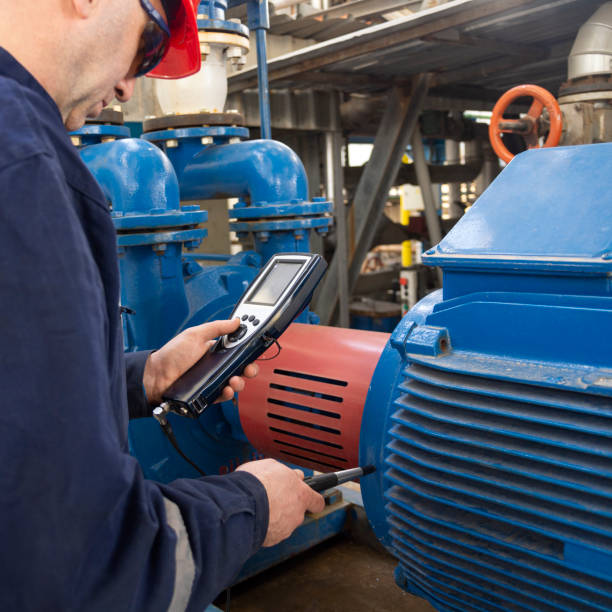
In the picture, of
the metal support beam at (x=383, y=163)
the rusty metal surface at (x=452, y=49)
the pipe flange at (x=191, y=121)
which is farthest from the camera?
the metal support beam at (x=383, y=163)

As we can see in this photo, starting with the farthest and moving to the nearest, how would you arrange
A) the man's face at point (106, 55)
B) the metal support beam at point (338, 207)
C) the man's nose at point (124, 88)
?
1. the metal support beam at point (338, 207)
2. the man's nose at point (124, 88)
3. the man's face at point (106, 55)

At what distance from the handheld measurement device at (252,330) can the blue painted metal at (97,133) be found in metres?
0.70

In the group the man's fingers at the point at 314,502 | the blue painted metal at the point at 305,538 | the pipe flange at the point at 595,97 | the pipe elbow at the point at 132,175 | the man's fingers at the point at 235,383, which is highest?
the pipe flange at the point at 595,97

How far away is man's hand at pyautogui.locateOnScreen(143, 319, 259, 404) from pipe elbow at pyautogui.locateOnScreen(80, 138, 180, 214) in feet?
1.51

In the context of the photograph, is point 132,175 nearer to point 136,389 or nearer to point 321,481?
point 136,389

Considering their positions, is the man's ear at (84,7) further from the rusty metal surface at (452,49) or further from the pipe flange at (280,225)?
the rusty metal surface at (452,49)

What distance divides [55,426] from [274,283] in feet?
2.17

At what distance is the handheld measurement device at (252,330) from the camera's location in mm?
942

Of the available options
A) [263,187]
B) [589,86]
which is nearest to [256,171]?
[263,187]

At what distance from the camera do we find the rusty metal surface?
2.61 meters

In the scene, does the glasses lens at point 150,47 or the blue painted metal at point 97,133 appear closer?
the glasses lens at point 150,47

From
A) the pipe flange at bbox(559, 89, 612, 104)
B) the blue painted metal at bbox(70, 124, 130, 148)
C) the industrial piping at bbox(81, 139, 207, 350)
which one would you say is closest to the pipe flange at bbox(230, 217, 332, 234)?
the industrial piping at bbox(81, 139, 207, 350)

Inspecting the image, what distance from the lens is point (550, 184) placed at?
89cm

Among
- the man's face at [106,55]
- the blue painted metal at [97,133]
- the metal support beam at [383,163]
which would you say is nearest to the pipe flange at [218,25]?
the blue painted metal at [97,133]
